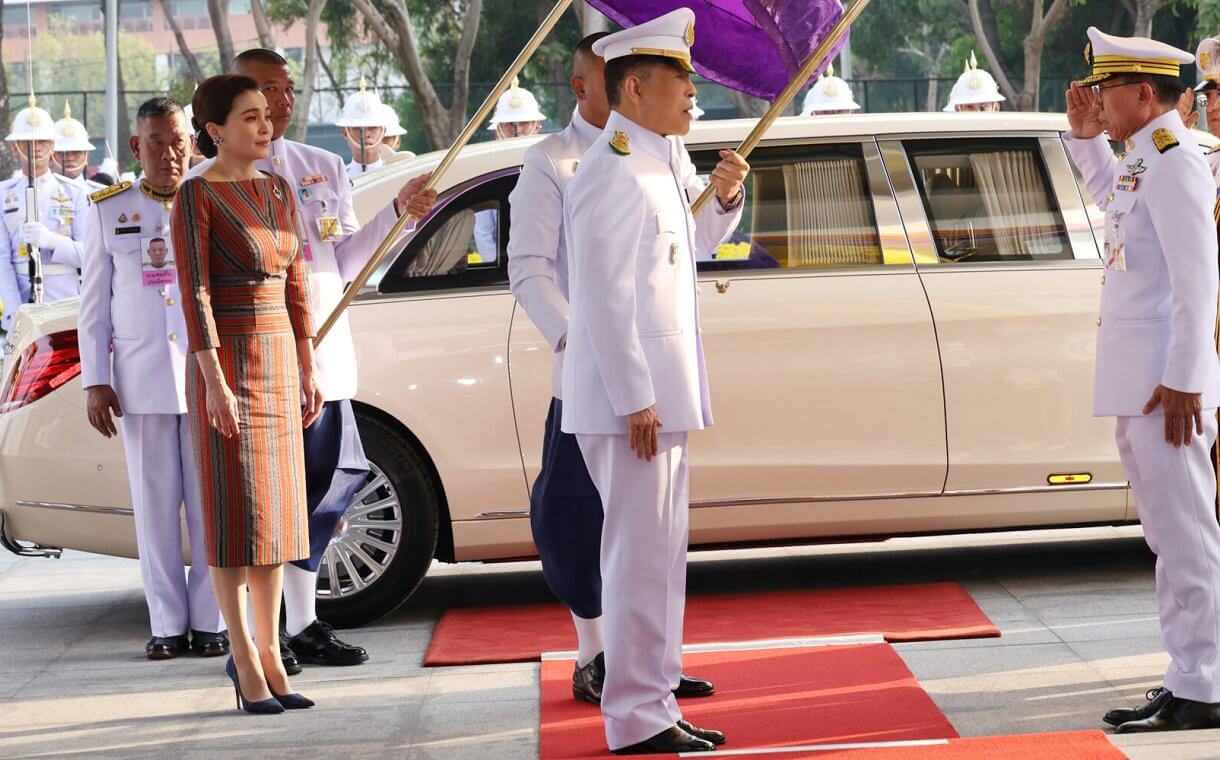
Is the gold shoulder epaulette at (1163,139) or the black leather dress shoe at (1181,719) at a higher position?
the gold shoulder epaulette at (1163,139)

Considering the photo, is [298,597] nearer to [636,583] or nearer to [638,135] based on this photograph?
[636,583]

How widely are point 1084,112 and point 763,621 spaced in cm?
234

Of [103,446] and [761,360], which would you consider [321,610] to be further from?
[761,360]

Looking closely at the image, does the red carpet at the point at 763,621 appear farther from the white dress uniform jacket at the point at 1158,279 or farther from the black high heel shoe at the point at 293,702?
the white dress uniform jacket at the point at 1158,279

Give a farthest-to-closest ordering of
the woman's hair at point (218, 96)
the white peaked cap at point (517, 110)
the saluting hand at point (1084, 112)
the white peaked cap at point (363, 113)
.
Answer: the white peaked cap at point (517, 110) < the white peaked cap at point (363, 113) < the woman's hair at point (218, 96) < the saluting hand at point (1084, 112)

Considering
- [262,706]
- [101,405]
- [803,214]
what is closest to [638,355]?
[262,706]

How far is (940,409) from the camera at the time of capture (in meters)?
6.84

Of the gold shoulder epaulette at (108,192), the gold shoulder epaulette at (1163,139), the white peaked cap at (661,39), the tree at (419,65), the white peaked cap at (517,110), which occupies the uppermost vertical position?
the tree at (419,65)

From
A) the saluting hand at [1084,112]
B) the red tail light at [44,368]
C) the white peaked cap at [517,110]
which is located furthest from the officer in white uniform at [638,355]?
the white peaked cap at [517,110]

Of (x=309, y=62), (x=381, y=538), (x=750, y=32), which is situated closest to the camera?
(x=750, y=32)

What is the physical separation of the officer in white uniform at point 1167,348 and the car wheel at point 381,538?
9.04 feet

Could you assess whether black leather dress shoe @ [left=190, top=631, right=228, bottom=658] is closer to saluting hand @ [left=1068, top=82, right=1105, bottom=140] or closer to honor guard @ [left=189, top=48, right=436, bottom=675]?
honor guard @ [left=189, top=48, right=436, bottom=675]

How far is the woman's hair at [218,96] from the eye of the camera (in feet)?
18.4

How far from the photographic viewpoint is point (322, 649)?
6.47 m
